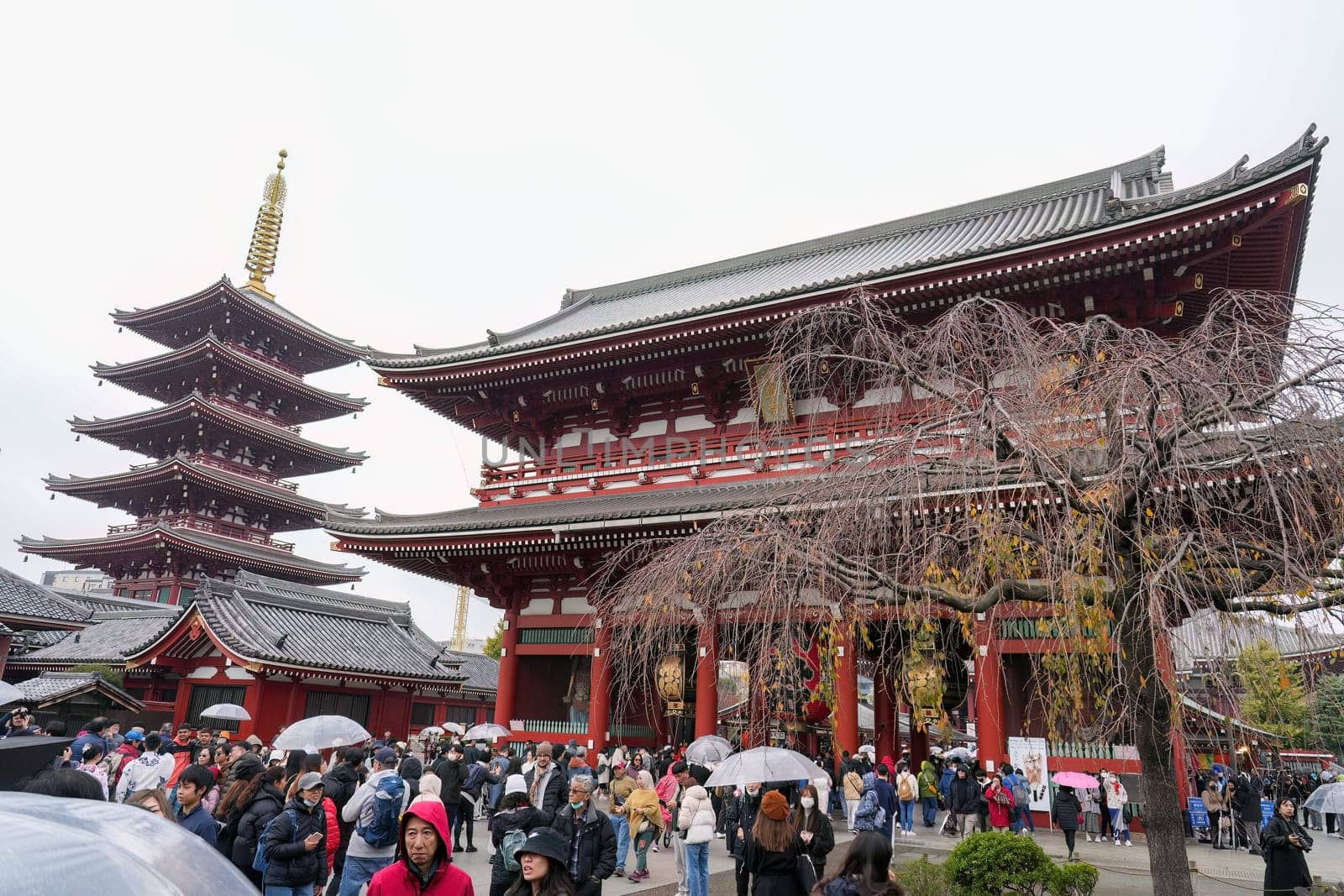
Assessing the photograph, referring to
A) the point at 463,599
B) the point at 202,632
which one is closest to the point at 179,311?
the point at 202,632

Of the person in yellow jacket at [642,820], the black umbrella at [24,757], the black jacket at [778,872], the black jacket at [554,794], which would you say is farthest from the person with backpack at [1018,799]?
the black umbrella at [24,757]

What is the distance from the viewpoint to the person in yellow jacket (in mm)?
10078

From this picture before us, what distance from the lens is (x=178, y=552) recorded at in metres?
32.6

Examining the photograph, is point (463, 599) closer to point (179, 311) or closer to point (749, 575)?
Result: point (179, 311)

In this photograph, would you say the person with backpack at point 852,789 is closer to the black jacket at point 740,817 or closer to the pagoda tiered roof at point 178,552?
the black jacket at point 740,817

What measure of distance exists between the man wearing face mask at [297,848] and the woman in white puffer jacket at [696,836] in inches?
141

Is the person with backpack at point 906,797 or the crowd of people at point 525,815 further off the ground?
the crowd of people at point 525,815

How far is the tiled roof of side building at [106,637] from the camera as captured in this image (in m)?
26.5

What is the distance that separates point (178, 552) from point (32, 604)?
12.6 m

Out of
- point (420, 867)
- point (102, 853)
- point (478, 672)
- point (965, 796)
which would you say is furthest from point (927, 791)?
point (478, 672)

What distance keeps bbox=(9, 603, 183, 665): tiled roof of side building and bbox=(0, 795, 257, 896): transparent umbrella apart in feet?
92.0

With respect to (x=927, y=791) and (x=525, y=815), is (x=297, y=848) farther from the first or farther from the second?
(x=927, y=791)

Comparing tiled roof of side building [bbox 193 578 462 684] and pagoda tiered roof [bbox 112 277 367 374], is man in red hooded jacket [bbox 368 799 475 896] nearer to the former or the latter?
tiled roof of side building [bbox 193 578 462 684]

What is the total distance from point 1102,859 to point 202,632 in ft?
A: 59.8
